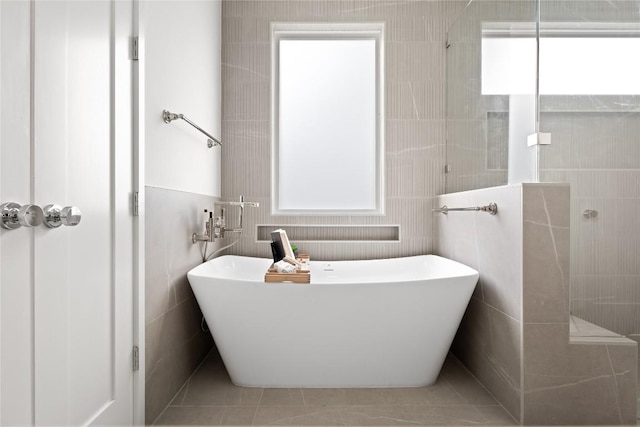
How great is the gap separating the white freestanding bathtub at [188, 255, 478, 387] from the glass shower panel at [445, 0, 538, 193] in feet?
2.05

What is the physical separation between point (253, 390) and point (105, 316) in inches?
38.3

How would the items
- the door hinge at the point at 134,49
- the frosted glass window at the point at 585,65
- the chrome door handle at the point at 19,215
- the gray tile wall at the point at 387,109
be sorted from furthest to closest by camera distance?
the gray tile wall at the point at 387,109, the frosted glass window at the point at 585,65, the door hinge at the point at 134,49, the chrome door handle at the point at 19,215

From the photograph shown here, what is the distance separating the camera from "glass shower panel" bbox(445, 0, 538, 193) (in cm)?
188

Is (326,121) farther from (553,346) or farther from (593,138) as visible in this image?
(553,346)

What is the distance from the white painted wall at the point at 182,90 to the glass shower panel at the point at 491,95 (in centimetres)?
170

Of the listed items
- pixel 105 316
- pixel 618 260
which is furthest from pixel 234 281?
pixel 618 260

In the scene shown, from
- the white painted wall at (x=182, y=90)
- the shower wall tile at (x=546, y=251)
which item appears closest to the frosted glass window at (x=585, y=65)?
the shower wall tile at (x=546, y=251)

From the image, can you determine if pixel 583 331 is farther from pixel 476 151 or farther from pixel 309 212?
pixel 309 212

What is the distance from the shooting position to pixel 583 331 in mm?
1772

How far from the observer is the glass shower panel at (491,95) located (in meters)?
1.88

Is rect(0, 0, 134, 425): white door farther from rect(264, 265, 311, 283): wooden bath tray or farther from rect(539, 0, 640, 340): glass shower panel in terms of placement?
rect(539, 0, 640, 340): glass shower panel

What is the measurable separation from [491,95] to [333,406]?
188 cm

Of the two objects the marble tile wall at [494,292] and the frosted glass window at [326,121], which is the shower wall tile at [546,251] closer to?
the marble tile wall at [494,292]

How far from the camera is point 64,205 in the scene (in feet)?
3.84
